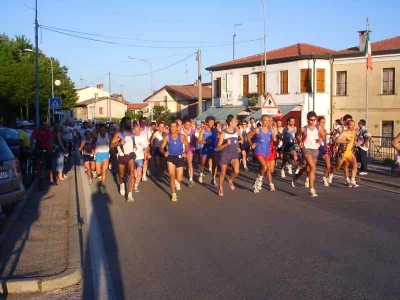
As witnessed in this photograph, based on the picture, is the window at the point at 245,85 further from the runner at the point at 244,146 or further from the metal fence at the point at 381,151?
the runner at the point at 244,146

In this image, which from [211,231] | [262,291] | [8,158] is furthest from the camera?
[8,158]

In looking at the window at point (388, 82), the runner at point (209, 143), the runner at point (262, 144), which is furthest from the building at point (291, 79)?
the runner at point (262, 144)

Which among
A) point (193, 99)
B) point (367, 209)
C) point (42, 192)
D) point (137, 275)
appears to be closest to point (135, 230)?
point (137, 275)

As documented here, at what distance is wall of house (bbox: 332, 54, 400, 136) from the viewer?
37.2 m

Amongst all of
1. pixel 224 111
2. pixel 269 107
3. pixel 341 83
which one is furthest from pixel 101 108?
pixel 269 107

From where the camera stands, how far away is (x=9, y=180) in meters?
10.1

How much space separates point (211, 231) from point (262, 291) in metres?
3.14

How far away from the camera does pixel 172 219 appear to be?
1034 cm

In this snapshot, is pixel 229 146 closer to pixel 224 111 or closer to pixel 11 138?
pixel 11 138

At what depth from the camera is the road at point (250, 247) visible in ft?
20.3

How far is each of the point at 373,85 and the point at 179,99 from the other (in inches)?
1234

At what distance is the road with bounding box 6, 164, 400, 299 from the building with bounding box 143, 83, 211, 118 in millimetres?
50444

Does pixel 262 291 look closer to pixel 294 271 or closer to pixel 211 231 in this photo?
pixel 294 271

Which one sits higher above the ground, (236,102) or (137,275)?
(236,102)
